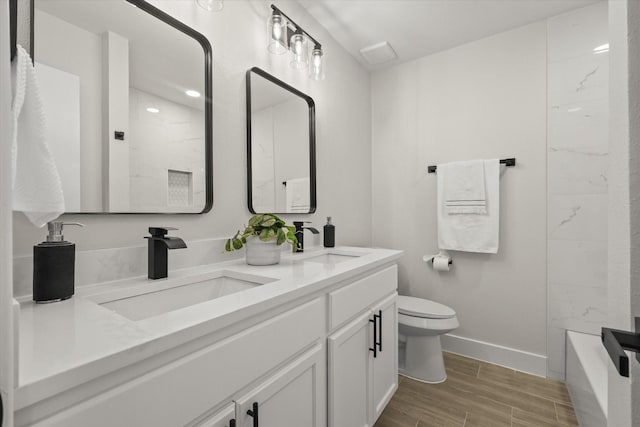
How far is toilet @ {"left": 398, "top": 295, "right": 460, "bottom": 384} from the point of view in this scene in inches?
72.0

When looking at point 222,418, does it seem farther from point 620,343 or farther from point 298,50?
point 298,50

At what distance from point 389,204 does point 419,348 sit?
1141 mm

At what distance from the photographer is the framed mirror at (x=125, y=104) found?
2.86 ft

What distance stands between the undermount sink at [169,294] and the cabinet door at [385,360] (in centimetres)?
66

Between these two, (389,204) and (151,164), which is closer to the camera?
(151,164)

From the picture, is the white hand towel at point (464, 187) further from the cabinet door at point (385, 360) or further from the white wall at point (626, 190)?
the white wall at point (626, 190)

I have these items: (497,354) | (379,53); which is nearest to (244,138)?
(379,53)

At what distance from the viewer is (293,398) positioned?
88cm

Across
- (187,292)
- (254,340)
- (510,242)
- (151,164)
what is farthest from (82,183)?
(510,242)

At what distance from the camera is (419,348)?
6.32 feet

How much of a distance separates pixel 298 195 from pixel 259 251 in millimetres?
638

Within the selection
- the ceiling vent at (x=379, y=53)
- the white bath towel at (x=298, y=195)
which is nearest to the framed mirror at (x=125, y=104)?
the white bath towel at (x=298, y=195)

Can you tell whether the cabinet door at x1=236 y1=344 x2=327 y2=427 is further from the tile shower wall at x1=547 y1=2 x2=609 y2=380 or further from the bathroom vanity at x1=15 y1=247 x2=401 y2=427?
the tile shower wall at x1=547 y1=2 x2=609 y2=380

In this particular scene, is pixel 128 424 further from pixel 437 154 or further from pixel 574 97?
pixel 574 97
